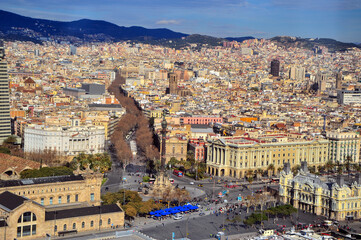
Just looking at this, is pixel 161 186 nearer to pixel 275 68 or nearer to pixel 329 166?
pixel 329 166

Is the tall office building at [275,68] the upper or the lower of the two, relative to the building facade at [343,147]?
upper

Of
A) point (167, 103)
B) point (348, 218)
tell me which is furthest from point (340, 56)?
point (348, 218)

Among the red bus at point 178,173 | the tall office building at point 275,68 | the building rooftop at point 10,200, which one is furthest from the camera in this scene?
the tall office building at point 275,68

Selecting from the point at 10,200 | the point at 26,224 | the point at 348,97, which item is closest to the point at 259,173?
the point at 10,200

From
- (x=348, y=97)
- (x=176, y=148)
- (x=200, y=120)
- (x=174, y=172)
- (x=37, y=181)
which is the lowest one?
(x=174, y=172)

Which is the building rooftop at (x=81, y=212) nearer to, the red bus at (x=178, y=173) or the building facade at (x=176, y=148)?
the red bus at (x=178, y=173)

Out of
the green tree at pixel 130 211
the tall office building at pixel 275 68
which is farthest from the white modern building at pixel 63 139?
the tall office building at pixel 275 68
